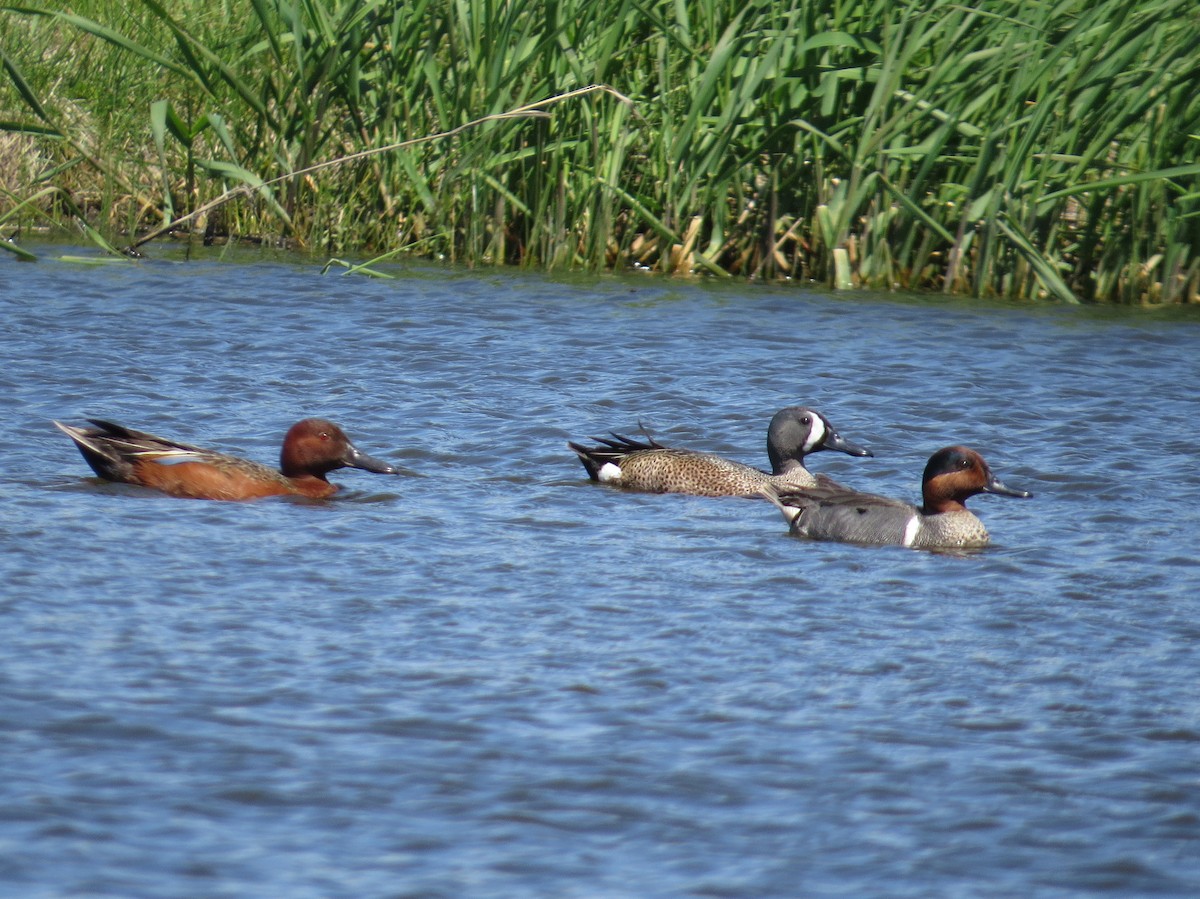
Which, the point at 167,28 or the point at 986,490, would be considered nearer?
the point at 986,490

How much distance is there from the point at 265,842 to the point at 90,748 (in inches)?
24.7

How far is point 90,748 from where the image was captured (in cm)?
402

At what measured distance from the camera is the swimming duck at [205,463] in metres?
6.82

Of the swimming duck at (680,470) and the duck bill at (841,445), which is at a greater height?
the duck bill at (841,445)

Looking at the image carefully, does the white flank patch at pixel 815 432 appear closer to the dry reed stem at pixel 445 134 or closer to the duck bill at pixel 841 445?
the duck bill at pixel 841 445

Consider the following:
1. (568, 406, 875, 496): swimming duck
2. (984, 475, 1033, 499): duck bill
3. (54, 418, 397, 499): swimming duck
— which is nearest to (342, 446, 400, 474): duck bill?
(54, 418, 397, 499): swimming duck

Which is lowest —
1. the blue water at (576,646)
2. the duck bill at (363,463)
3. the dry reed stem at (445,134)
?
the blue water at (576,646)

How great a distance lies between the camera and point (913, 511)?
679 cm

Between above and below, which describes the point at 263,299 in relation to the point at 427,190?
below

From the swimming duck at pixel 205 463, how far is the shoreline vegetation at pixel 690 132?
286 cm

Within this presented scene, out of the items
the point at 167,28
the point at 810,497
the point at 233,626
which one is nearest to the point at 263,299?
the point at 167,28

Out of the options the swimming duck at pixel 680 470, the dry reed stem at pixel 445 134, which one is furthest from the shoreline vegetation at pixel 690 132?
the swimming duck at pixel 680 470

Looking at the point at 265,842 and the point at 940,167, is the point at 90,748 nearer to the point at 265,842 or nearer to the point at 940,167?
the point at 265,842

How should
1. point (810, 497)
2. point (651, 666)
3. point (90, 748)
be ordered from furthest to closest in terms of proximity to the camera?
1. point (810, 497)
2. point (651, 666)
3. point (90, 748)
